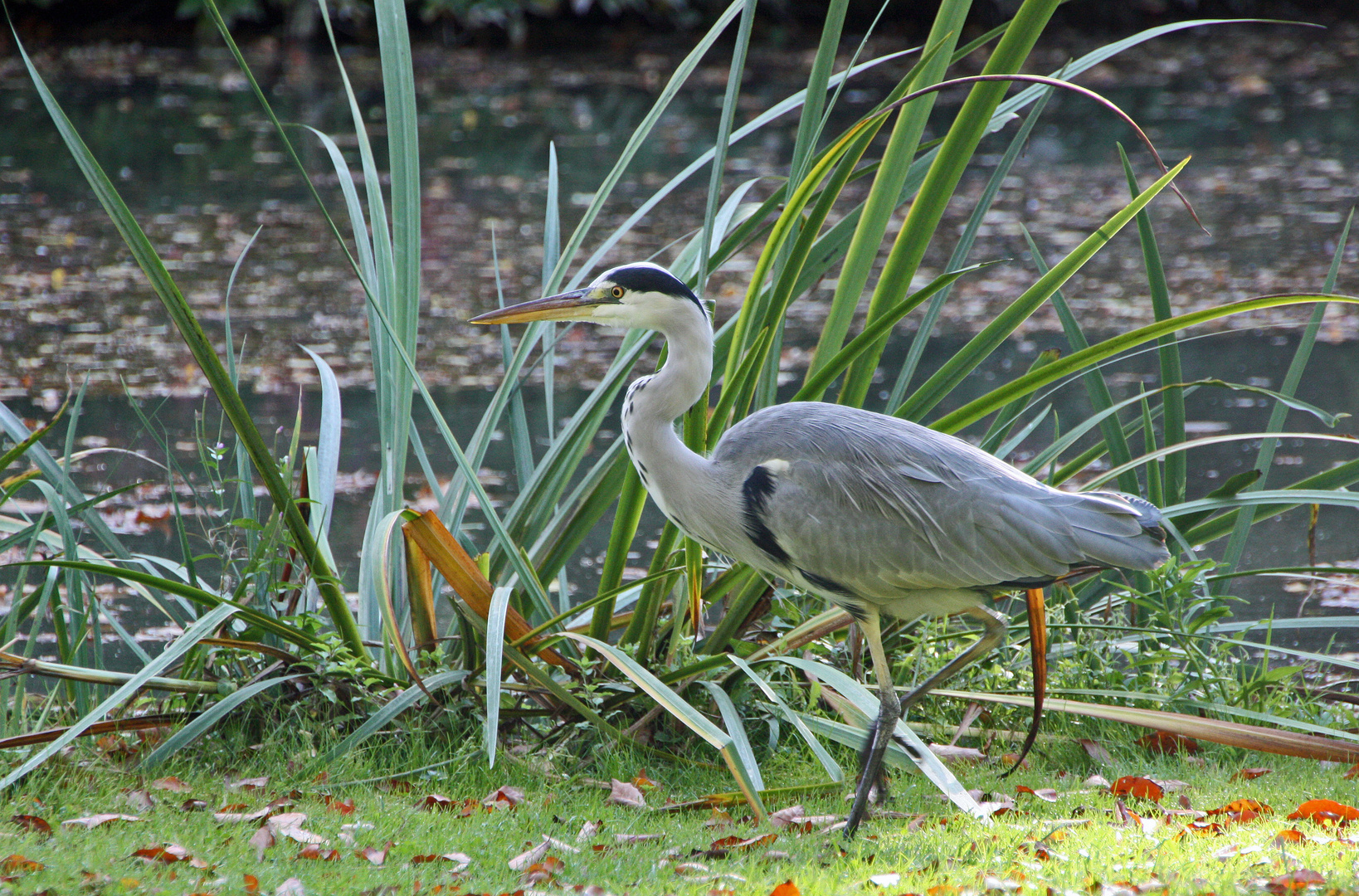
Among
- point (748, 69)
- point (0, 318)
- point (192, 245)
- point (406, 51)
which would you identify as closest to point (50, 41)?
point (748, 69)

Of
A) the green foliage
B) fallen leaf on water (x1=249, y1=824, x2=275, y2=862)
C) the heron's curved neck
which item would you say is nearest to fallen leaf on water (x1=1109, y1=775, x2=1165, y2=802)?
the green foliage

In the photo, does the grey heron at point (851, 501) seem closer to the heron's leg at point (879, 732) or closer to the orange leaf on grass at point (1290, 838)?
the heron's leg at point (879, 732)

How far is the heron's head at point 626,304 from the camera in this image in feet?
10.3

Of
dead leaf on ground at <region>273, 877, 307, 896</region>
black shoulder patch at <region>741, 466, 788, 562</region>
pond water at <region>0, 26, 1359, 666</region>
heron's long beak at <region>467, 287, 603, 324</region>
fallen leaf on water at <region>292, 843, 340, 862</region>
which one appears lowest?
pond water at <region>0, 26, 1359, 666</region>

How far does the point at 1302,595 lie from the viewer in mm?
4910

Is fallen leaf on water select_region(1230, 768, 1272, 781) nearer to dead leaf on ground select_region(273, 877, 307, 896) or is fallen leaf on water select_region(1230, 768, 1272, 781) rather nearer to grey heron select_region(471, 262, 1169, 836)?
grey heron select_region(471, 262, 1169, 836)

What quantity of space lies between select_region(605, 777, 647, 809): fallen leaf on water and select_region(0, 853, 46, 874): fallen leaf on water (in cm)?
126

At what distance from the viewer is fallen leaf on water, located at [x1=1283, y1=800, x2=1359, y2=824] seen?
3.00m

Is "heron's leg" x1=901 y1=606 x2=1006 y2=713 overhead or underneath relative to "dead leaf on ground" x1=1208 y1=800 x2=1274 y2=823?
overhead

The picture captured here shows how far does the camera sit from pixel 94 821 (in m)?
2.94

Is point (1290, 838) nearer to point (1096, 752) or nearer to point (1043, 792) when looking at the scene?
point (1043, 792)

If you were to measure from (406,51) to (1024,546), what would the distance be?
2.02m

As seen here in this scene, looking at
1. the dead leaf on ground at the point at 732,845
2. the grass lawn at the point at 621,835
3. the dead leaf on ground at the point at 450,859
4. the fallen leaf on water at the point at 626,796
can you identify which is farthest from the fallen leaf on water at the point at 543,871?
the fallen leaf on water at the point at 626,796

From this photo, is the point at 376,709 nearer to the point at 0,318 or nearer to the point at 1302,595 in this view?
the point at 1302,595
